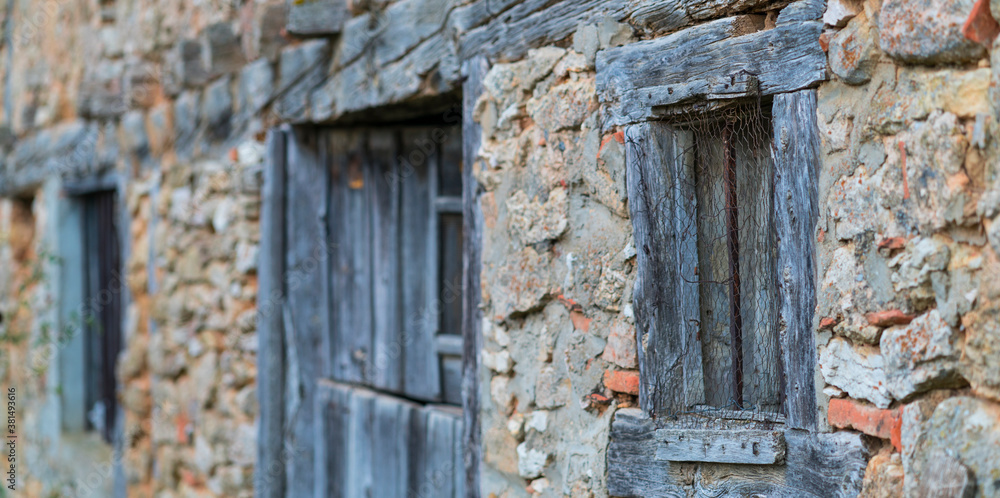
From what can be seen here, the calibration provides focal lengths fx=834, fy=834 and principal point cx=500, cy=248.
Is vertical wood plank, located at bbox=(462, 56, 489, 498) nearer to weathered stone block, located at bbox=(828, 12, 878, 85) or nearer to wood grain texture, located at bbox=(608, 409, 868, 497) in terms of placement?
wood grain texture, located at bbox=(608, 409, 868, 497)

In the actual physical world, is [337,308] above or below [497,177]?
below

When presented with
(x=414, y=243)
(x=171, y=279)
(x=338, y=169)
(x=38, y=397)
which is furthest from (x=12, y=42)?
(x=414, y=243)

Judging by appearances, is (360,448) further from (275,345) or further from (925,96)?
(925,96)

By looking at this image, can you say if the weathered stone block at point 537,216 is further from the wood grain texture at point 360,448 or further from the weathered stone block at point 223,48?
the weathered stone block at point 223,48

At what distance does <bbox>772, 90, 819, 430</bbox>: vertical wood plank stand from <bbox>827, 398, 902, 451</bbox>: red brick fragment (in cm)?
6

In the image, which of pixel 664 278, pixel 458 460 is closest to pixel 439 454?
pixel 458 460

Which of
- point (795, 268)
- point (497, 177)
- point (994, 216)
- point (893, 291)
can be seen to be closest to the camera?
point (994, 216)

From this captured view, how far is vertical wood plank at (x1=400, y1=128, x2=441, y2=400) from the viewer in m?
3.22

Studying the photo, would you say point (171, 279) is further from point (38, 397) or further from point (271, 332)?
point (38, 397)

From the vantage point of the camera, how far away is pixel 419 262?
332cm

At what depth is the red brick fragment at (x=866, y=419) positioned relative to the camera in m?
1.55

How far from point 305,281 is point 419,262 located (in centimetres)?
58

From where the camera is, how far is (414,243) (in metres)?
3.32

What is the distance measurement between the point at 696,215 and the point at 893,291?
1.84ft
